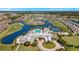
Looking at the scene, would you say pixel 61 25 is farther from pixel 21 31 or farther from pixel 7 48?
pixel 7 48

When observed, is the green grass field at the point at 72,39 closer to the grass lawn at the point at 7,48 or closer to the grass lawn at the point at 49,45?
the grass lawn at the point at 49,45

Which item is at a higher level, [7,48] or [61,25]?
[61,25]

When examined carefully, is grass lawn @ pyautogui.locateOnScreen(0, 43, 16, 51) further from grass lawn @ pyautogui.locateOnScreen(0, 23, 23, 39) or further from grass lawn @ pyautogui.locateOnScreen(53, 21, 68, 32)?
grass lawn @ pyautogui.locateOnScreen(53, 21, 68, 32)

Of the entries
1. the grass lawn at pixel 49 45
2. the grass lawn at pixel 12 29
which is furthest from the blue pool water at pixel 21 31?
the grass lawn at pixel 49 45

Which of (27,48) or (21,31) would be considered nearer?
(27,48)

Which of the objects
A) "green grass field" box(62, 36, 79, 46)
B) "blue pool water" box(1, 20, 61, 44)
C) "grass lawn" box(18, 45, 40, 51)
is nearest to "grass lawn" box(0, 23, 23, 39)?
"blue pool water" box(1, 20, 61, 44)

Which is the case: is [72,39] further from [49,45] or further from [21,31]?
[21,31]

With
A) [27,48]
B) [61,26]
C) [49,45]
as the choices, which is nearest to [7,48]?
[27,48]

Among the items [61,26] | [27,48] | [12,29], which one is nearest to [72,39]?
[61,26]

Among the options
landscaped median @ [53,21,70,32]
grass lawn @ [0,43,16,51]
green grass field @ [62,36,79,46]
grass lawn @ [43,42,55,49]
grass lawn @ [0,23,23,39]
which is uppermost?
landscaped median @ [53,21,70,32]
